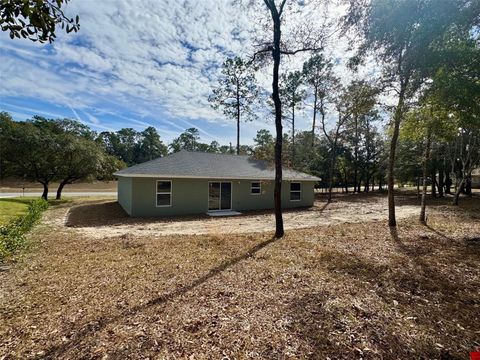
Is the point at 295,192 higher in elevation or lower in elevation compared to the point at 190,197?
higher

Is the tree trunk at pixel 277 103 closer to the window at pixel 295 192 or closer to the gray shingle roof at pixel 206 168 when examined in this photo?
the gray shingle roof at pixel 206 168

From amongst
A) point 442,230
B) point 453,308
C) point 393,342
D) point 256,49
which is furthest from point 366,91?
point 393,342

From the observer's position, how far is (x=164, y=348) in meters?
2.81

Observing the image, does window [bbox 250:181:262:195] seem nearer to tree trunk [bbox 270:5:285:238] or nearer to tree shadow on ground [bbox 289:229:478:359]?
tree trunk [bbox 270:5:285:238]

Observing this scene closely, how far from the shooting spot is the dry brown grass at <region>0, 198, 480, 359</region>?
289 cm

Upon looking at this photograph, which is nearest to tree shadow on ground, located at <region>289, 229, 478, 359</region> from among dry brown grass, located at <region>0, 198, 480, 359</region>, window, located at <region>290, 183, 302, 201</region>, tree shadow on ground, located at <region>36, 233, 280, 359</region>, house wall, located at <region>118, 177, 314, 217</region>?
dry brown grass, located at <region>0, 198, 480, 359</region>

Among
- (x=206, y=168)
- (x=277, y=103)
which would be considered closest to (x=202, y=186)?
(x=206, y=168)

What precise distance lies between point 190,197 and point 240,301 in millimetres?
9765

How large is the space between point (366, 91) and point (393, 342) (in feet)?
27.9

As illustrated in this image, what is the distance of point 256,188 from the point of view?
15.4 metres

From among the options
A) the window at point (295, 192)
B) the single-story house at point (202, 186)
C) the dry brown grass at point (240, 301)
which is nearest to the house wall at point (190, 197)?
the single-story house at point (202, 186)

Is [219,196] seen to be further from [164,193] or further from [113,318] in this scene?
[113,318]

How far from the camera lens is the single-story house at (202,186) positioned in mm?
12219

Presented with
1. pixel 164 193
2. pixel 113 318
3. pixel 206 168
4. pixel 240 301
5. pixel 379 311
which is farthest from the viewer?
pixel 206 168
